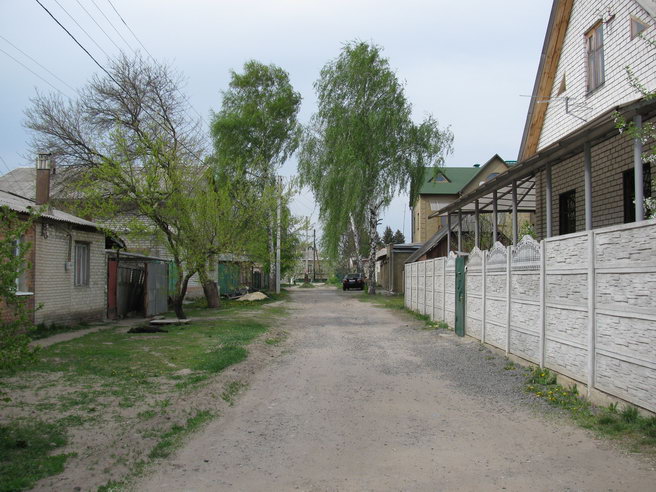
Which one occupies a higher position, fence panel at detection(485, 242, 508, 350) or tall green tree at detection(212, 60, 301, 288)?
tall green tree at detection(212, 60, 301, 288)

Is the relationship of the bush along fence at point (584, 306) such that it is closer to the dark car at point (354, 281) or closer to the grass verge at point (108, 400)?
the grass verge at point (108, 400)

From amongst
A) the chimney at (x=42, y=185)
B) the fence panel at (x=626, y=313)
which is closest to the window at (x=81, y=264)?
the chimney at (x=42, y=185)

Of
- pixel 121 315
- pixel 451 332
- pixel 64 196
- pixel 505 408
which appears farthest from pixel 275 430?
pixel 64 196

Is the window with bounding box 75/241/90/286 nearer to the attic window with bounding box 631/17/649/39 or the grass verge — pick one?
the grass verge

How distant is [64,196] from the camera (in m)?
26.8

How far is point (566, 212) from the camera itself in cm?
1464

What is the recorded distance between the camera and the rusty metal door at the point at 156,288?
65.9 feet

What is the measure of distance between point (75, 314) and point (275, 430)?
477 inches

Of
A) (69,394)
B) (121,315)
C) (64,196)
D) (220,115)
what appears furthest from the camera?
(220,115)

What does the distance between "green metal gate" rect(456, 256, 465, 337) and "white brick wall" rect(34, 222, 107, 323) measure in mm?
10117

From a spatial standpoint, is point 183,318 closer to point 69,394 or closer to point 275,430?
point 69,394

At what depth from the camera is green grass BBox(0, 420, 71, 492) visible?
180 inches

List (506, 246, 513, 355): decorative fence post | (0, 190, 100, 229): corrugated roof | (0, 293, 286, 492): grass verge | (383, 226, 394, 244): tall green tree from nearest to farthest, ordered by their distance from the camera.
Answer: (0, 293, 286, 492): grass verge → (506, 246, 513, 355): decorative fence post → (0, 190, 100, 229): corrugated roof → (383, 226, 394, 244): tall green tree

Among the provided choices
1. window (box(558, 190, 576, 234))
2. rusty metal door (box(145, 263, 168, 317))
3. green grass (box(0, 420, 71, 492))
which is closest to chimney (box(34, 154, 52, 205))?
rusty metal door (box(145, 263, 168, 317))
